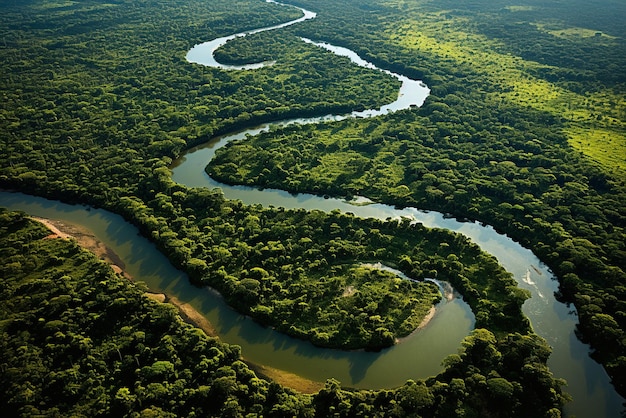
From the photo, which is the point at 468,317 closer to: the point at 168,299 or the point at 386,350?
the point at 386,350

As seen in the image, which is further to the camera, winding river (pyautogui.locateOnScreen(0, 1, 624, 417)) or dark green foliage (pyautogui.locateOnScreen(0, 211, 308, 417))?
winding river (pyautogui.locateOnScreen(0, 1, 624, 417))

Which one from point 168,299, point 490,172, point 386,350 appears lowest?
point 168,299

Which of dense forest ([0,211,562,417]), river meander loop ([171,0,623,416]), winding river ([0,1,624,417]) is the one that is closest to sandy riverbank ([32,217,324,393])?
winding river ([0,1,624,417])

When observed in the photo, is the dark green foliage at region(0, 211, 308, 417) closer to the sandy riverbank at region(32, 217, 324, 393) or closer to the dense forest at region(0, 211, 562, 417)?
the dense forest at region(0, 211, 562, 417)

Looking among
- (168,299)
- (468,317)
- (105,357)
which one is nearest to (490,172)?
(468,317)

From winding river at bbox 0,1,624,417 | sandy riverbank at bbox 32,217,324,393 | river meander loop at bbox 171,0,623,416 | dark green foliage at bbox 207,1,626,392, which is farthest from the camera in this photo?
dark green foliage at bbox 207,1,626,392

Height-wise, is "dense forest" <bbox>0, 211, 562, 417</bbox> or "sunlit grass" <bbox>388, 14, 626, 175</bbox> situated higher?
"sunlit grass" <bbox>388, 14, 626, 175</bbox>

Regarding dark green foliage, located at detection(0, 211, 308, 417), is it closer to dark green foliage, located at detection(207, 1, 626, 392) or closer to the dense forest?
the dense forest

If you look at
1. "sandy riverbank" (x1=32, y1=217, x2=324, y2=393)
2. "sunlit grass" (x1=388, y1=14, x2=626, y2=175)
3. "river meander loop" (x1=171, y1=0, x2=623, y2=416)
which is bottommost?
"sandy riverbank" (x1=32, y1=217, x2=324, y2=393)

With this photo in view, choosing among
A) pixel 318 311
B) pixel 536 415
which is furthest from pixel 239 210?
pixel 536 415

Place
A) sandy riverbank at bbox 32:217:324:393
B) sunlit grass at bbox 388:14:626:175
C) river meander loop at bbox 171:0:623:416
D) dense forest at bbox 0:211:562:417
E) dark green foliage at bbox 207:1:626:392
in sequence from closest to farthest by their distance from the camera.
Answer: dense forest at bbox 0:211:562:417 → sandy riverbank at bbox 32:217:324:393 → river meander loop at bbox 171:0:623:416 → dark green foliage at bbox 207:1:626:392 → sunlit grass at bbox 388:14:626:175
